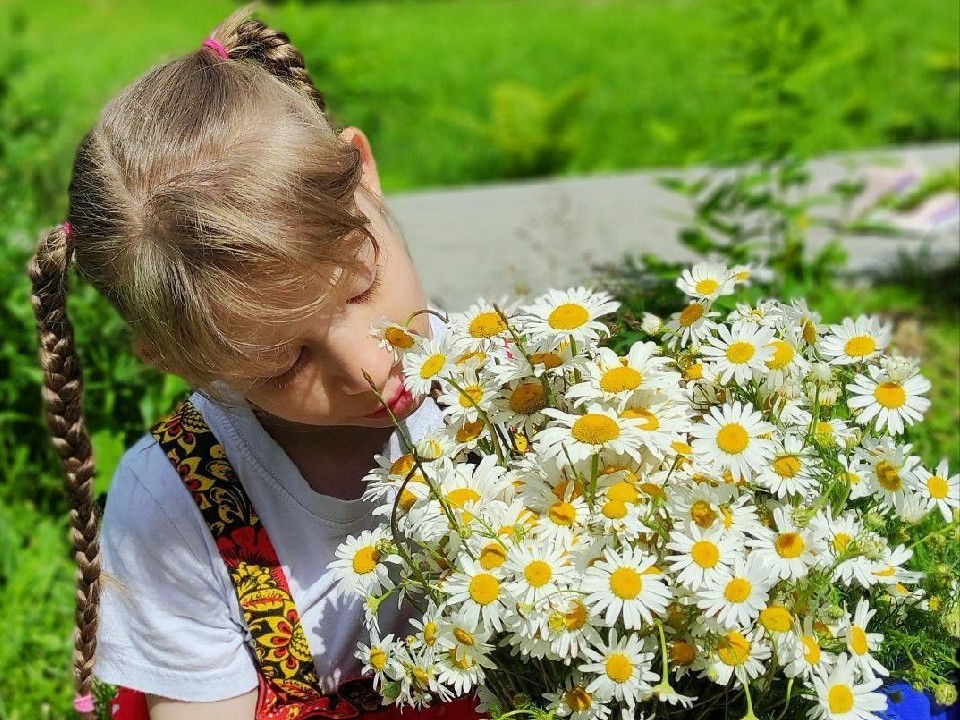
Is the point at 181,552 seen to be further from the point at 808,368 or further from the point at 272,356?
the point at 808,368

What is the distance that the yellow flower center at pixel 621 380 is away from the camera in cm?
112

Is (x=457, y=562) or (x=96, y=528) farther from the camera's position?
(x=96, y=528)

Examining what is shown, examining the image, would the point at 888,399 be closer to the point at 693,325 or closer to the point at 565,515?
the point at 693,325

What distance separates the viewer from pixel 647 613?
1041mm

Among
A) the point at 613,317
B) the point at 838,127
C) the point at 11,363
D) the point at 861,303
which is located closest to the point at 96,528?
the point at 613,317

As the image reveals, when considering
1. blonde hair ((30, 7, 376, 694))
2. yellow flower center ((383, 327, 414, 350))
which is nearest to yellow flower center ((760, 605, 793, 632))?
yellow flower center ((383, 327, 414, 350))

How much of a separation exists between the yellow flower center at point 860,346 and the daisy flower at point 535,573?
39 centimetres

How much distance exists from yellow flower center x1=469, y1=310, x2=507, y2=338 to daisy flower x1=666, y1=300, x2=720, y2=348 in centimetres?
19

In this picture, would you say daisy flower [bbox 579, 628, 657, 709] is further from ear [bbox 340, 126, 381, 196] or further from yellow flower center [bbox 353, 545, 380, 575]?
ear [bbox 340, 126, 381, 196]

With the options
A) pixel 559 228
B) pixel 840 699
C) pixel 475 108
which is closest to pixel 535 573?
pixel 840 699

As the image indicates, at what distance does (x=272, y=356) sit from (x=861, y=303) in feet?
7.24

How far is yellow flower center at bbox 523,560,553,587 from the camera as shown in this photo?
1.06 meters

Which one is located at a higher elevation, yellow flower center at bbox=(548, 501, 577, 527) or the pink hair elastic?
yellow flower center at bbox=(548, 501, 577, 527)

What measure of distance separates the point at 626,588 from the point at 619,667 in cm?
9
